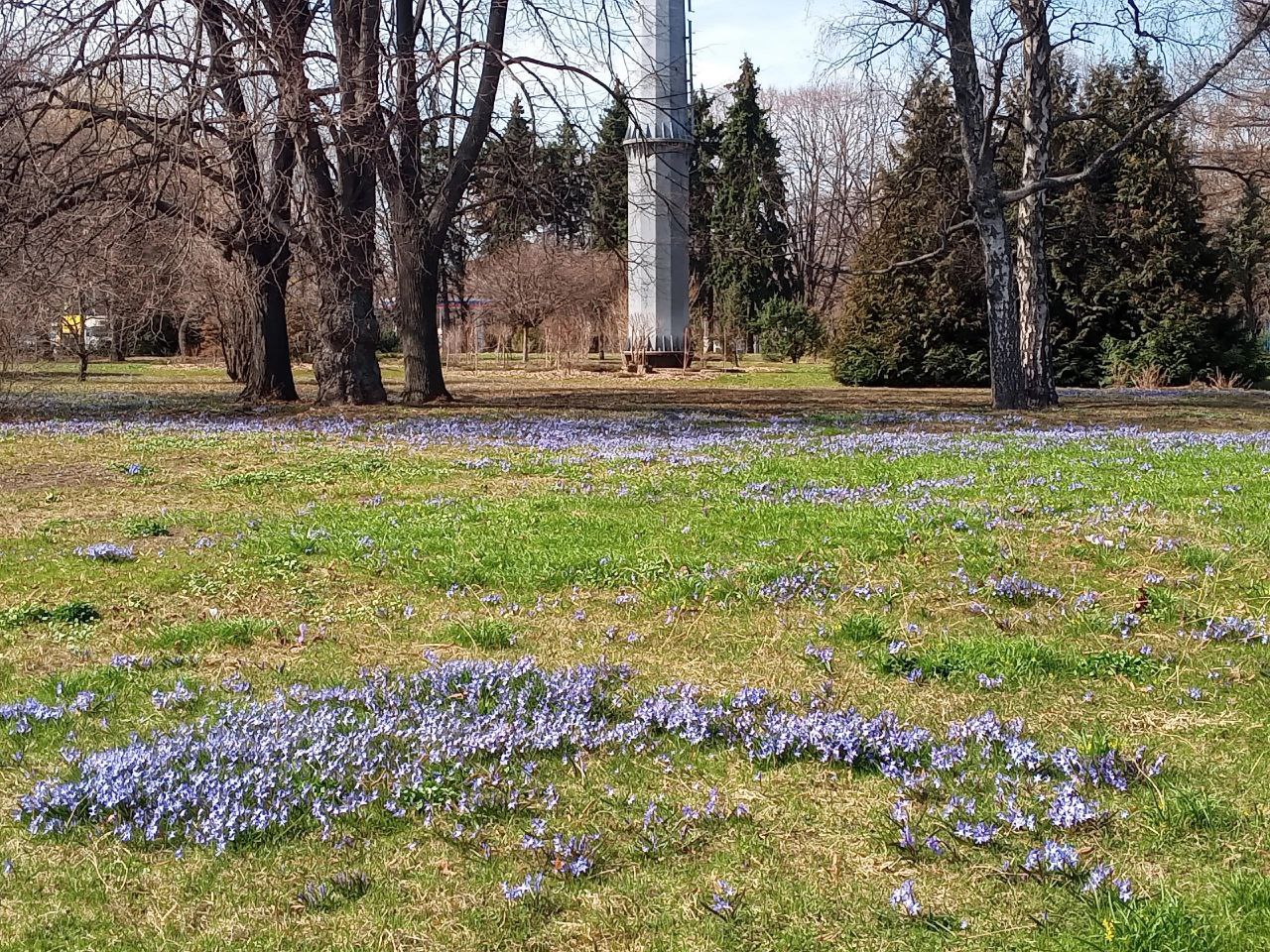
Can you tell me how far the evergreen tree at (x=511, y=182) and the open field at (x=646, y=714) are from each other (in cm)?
918

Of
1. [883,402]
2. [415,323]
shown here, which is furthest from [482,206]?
[883,402]

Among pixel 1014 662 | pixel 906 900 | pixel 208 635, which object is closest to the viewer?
pixel 906 900

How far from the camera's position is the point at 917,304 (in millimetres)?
30734

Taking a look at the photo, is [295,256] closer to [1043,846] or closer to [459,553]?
[459,553]

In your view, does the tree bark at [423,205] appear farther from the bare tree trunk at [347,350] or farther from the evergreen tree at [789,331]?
the evergreen tree at [789,331]

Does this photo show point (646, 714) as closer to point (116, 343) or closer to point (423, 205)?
point (423, 205)

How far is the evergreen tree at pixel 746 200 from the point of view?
5091cm

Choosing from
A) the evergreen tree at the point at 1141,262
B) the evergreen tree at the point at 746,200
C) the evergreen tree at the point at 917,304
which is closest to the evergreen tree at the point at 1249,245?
the evergreen tree at the point at 1141,262

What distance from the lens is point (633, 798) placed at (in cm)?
360

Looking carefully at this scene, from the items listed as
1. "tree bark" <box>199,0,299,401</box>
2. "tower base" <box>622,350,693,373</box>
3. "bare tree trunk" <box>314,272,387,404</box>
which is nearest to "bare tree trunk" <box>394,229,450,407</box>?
"bare tree trunk" <box>314,272,387,404</box>

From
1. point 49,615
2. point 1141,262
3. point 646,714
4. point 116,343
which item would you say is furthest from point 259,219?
point 116,343

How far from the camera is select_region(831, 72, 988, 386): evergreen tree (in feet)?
98.7

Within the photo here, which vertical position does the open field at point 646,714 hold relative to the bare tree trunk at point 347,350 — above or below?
below

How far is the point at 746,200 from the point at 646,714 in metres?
51.4
